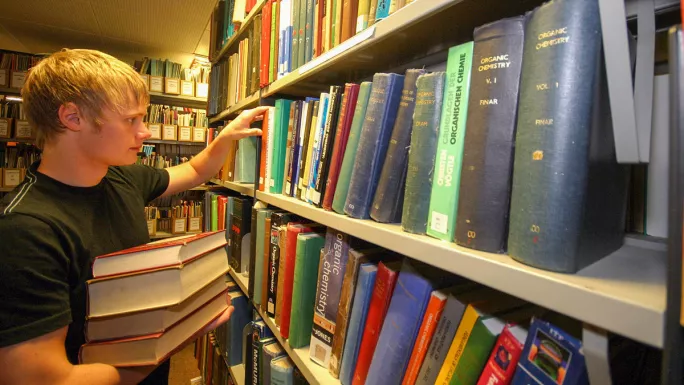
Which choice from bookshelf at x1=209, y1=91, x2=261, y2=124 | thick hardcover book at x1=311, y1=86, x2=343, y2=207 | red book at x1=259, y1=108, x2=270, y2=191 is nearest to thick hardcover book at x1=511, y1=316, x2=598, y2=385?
thick hardcover book at x1=311, y1=86, x2=343, y2=207

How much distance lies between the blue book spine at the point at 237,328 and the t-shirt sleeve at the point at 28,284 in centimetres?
86

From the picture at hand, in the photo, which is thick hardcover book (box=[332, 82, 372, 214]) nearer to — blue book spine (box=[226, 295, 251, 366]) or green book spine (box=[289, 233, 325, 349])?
green book spine (box=[289, 233, 325, 349])

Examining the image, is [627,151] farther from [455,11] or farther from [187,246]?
[187,246]

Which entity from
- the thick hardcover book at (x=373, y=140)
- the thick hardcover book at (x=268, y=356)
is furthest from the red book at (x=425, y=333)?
the thick hardcover book at (x=268, y=356)

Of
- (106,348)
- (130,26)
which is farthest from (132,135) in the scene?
(130,26)

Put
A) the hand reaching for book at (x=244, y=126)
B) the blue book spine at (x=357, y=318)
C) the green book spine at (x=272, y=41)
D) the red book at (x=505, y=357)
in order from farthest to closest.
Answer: the hand reaching for book at (x=244, y=126) → the green book spine at (x=272, y=41) → the blue book spine at (x=357, y=318) → the red book at (x=505, y=357)

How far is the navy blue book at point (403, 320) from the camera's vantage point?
1.80ft

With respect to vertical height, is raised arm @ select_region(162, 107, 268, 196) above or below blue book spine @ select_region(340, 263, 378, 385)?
above

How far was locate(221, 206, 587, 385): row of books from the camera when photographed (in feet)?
1.38

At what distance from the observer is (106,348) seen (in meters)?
0.73

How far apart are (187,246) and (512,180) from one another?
0.70m

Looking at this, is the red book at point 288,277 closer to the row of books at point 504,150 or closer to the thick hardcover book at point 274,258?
the thick hardcover book at point 274,258

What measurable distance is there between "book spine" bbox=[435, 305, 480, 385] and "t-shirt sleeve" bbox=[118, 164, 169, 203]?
117 centimetres

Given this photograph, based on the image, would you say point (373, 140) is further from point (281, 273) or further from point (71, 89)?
point (71, 89)
